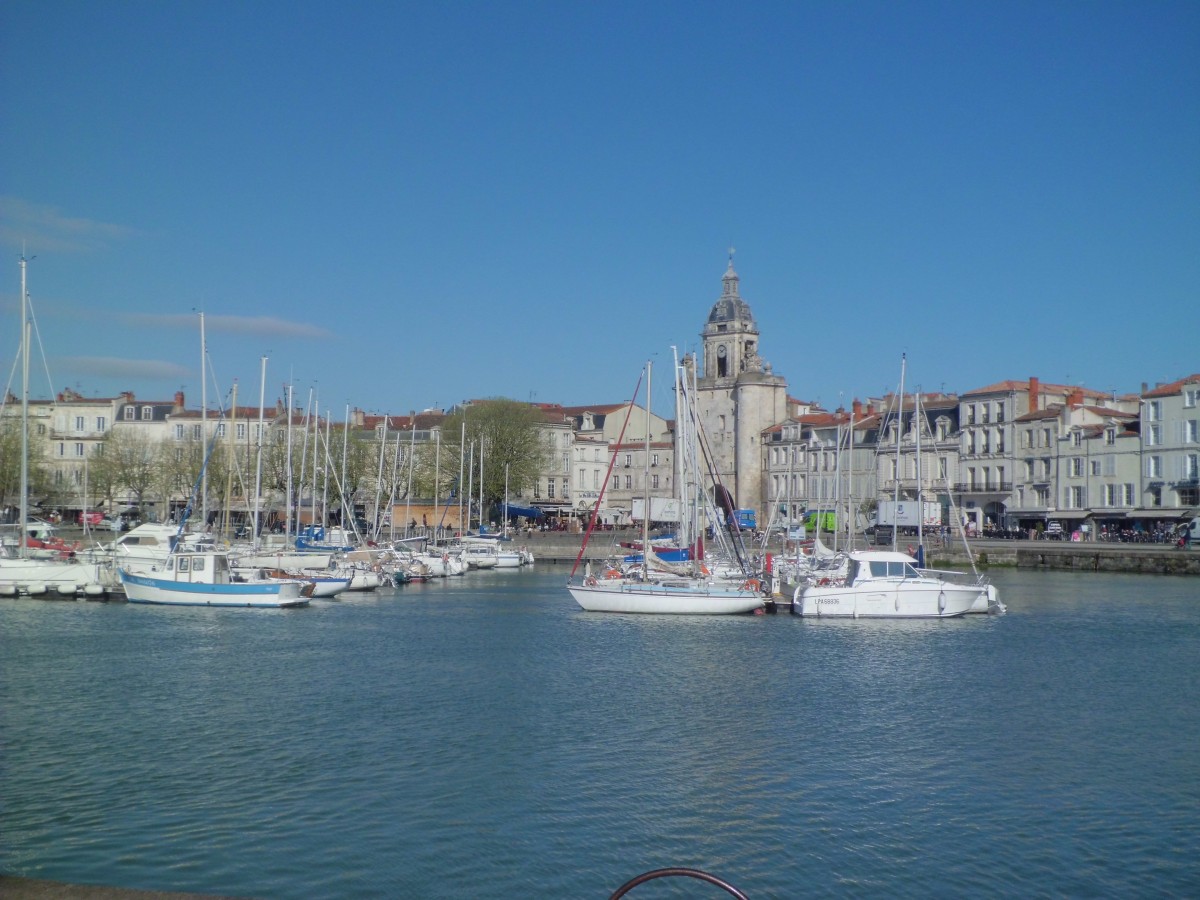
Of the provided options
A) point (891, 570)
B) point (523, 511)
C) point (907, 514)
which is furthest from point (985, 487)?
point (891, 570)

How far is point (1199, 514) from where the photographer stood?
70.6 meters

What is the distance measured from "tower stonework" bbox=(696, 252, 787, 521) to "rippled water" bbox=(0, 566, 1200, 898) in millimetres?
65113

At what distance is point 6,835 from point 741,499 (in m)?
86.5

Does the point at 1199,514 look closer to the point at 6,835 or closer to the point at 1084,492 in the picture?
the point at 1084,492

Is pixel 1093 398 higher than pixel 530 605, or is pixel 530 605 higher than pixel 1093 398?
pixel 1093 398

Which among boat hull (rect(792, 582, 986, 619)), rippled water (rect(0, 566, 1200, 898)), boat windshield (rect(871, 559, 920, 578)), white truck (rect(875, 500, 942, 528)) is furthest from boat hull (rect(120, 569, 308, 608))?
white truck (rect(875, 500, 942, 528))

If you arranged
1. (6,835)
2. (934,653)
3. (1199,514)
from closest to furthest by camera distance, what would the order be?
1. (6,835)
2. (934,653)
3. (1199,514)

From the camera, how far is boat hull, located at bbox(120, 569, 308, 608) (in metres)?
40.8

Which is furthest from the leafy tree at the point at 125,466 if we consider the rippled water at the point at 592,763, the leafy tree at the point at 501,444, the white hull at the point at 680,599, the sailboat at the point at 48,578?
the white hull at the point at 680,599

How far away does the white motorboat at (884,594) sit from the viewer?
129 ft

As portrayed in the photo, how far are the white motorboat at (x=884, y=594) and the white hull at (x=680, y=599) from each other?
191cm

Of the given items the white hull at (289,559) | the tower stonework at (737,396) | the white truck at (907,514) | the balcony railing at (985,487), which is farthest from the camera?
the tower stonework at (737,396)

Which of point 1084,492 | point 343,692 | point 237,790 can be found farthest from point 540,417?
point 237,790

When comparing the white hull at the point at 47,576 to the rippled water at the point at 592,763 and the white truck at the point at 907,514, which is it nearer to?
the rippled water at the point at 592,763
